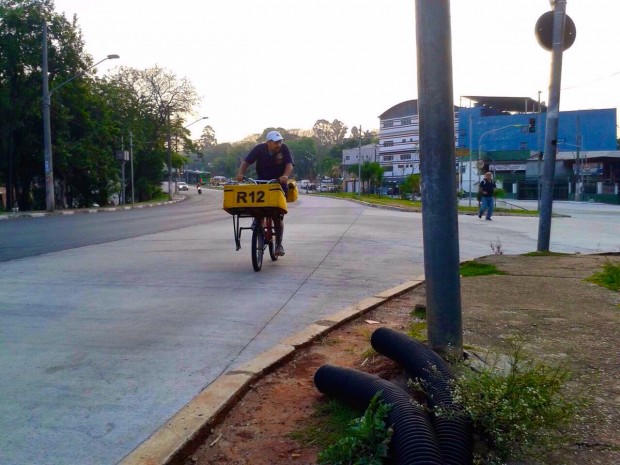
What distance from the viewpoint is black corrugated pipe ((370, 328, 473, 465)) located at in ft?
8.50

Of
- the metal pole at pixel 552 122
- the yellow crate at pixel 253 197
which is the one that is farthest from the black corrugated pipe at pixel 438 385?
the metal pole at pixel 552 122

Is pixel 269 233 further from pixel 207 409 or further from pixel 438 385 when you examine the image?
pixel 438 385

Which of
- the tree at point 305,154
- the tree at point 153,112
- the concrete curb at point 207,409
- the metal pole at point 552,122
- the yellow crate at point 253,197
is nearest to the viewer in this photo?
the concrete curb at point 207,409

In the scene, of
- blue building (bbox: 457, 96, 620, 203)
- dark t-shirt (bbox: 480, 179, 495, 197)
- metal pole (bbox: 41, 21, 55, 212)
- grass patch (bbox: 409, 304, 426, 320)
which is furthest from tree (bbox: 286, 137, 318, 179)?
grass patch (bbox: 409, 304, 426, 320)

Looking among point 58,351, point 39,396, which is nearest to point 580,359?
point 39,396

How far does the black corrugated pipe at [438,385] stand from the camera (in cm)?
259

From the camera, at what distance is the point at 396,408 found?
2822 mm

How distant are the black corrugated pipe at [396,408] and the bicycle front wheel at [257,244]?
16.7 feet

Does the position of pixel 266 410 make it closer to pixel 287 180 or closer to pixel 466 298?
pixel 466 298

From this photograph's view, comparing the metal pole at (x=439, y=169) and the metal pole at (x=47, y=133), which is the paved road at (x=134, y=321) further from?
the metal pole at (x=47, y=133)

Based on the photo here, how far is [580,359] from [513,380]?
4.81 feet

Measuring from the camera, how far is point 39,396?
12.5ft

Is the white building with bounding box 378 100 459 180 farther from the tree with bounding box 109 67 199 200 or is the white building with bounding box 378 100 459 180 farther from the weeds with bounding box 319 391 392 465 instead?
the weeds with bounding box 319 391 392 465

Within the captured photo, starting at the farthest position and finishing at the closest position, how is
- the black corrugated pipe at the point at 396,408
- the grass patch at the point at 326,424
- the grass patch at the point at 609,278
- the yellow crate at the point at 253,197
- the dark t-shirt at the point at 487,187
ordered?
the dark t-shirt at the point at 487,187 < the yellow crate at the point at 253,197 < the grass patch at the point at 609,278 < the grass patch at the point at 326,424 < the black corrugated pipe at the point at 396,408
